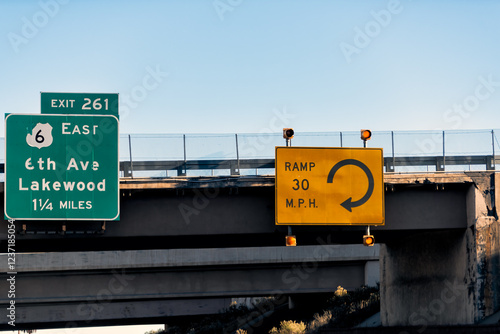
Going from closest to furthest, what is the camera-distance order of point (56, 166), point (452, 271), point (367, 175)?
1. point (56, 166)
2. point (367, 175)
3. point (452, 271)

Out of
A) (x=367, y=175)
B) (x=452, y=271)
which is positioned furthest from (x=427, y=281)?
(x=367, y=175)

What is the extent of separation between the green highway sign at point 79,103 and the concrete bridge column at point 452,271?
44.0ft

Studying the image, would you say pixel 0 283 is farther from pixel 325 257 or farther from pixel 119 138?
pixel 119 138

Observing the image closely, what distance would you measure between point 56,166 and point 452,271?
15984mm

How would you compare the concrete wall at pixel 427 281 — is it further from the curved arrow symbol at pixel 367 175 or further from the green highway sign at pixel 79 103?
the green highway sign at pixel 79 103

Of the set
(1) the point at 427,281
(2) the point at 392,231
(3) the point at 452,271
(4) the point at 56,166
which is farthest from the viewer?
(1) the point at 427,281

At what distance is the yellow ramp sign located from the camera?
28.7m

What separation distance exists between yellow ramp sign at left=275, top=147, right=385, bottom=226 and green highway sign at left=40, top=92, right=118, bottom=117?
652 cm

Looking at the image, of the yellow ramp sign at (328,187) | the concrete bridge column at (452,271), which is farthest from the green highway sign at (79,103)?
the concrete bridge column at (452,271)

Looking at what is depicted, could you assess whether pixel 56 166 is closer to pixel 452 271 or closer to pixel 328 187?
pixel 328 187

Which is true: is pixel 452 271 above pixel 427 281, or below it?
above

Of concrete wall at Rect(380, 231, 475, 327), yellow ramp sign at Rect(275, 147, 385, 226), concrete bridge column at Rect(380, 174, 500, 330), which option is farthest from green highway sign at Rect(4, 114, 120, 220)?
concrete wall at Rect(380, 231, 475, 327)

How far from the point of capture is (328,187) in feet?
94.5

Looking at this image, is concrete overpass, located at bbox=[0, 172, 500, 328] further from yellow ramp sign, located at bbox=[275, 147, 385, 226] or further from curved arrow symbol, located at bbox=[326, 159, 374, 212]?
curved arrow symbol, located at bbox=[326, 159, 374, 212]
